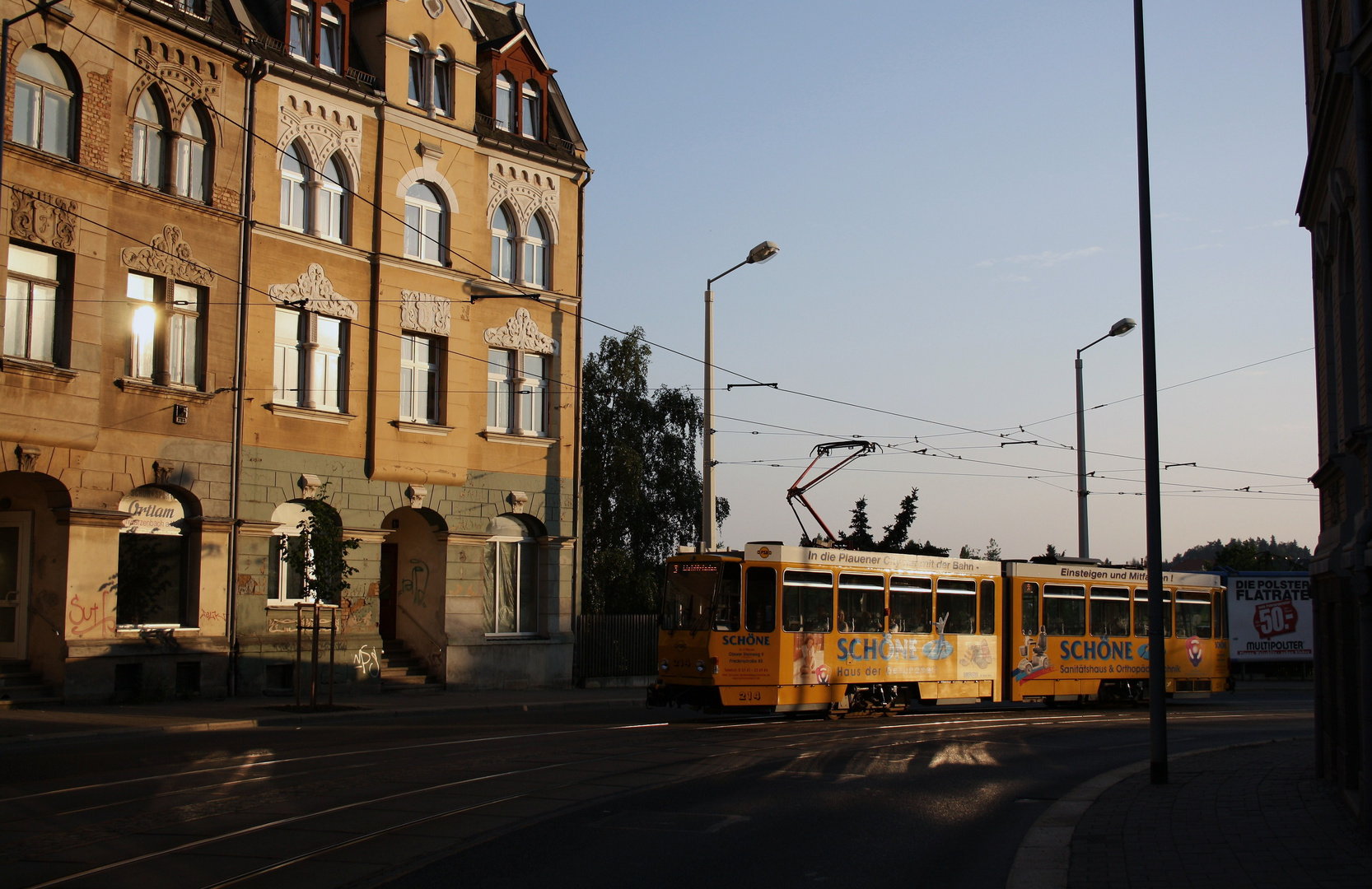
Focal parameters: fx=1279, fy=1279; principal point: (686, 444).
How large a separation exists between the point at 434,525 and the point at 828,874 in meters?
20.6

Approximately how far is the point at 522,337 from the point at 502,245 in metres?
2.24

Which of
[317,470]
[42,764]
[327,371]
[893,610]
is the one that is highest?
[327,371]

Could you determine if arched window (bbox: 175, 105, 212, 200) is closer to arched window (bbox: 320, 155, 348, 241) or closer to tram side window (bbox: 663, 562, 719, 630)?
arched window (bbox: 320, 155, 348, 241)

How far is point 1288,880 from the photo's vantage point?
8383 mm

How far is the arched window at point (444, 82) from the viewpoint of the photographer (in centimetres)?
2908

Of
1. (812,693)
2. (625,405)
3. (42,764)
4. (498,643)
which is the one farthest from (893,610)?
(625,405)

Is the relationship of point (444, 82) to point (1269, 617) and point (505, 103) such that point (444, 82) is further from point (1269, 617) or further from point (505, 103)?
point (1269, 617)

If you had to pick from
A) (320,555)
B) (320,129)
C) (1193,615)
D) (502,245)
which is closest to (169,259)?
(320,129)

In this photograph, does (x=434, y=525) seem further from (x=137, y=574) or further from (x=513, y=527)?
(x=137, y=574)

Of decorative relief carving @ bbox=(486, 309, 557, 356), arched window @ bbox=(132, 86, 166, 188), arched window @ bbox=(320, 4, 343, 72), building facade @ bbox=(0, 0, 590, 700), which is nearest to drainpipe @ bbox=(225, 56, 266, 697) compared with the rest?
building facade @ bbox=(0, 0, 590, 700)

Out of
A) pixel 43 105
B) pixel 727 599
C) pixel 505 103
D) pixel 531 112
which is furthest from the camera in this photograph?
pixel 531 112

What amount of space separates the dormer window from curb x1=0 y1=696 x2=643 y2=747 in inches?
531

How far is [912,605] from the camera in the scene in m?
23.4

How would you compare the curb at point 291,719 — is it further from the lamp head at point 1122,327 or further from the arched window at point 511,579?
the lamp head at point 1122,327
